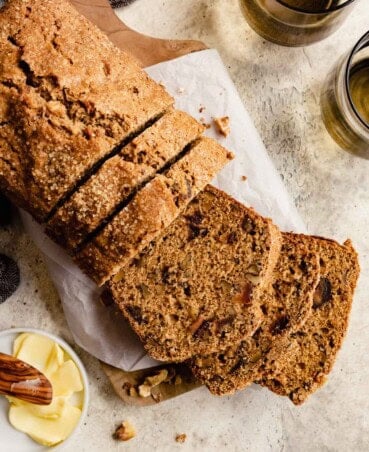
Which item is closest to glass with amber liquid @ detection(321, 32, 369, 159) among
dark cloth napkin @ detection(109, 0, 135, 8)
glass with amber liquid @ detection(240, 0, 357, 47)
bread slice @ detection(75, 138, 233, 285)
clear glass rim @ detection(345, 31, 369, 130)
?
clear glass rim @ detection(345, 31, 369, 130)

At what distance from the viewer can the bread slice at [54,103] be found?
2.70 meters

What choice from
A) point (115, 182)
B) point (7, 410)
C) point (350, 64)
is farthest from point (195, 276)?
point (350, 64)

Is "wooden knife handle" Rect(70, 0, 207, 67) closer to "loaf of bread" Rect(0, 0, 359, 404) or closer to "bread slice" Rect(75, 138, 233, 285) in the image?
"loaf of bread" Rect(0, 0, 359, 404)

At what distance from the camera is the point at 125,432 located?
11.1 feet

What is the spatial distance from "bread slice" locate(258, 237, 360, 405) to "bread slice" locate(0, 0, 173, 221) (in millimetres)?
1218

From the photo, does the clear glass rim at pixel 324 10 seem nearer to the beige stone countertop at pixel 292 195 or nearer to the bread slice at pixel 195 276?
the beige stone countertop at pixel 292 195

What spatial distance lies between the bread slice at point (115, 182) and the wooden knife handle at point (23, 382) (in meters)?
0.80

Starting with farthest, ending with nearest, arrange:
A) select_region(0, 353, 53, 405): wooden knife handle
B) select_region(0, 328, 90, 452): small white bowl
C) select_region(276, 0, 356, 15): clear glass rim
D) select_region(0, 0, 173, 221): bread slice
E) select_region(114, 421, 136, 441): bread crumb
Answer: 1. select_region(114, 421, 136, 441): bread crumb
2. select_region(0, 328, 90, 452): small white bowl
3. select_region(0, 353, 53, 405): wooden knife handle
4. select_region(276, 0, 356, 15): clear glass rim
5. select_region(0, 0, 173, 221): bread slice

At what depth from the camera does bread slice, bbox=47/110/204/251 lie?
107 inches

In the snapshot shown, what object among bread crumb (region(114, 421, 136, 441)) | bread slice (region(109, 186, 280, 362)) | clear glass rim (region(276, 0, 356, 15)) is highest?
clear glass rim (region(276, 0, 356, 15))

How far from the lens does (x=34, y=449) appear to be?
10.8ft

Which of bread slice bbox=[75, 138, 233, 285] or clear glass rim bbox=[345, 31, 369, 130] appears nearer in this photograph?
bread slice bbox=[75, 138, 233, 285]

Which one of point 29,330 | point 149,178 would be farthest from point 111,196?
point 29,330

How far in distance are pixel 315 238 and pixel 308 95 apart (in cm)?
85
